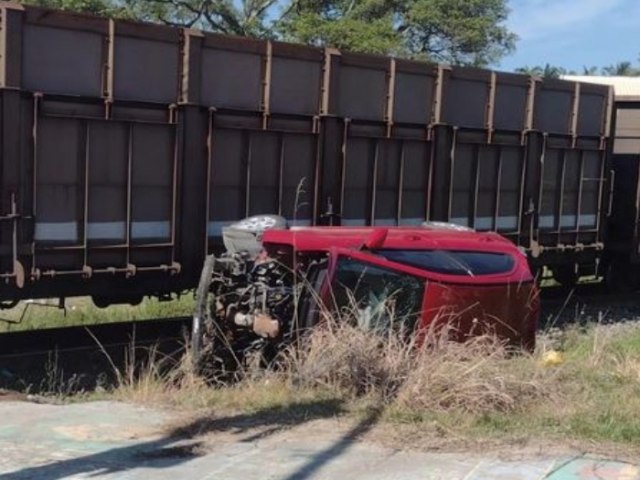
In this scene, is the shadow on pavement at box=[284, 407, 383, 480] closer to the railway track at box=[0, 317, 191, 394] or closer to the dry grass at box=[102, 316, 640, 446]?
the dry grass at box=[102, 316, 640, 446]

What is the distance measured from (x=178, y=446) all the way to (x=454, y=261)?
136 inches

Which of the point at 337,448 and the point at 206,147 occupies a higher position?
the point at 206,147

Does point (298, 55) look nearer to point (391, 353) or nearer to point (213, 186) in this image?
point (213, 186)

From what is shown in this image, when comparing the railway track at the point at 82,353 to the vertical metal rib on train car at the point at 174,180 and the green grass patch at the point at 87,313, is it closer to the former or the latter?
the vertical metal rib on train car at the point at 174,180

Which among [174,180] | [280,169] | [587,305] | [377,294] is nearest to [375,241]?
[377,294]

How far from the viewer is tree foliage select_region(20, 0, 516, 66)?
3400 cm

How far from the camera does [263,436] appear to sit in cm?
560

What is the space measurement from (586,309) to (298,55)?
6.64 m

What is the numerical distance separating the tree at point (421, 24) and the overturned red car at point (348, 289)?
26959 millimetres

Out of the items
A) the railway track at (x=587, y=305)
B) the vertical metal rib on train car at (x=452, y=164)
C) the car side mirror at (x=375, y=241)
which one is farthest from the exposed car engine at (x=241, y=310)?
the railway track at (x=587, y=305)

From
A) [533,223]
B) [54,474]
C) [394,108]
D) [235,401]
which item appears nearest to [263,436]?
[235,401]

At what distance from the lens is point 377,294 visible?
7535mm

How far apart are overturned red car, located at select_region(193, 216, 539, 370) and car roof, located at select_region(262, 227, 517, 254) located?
12 mm

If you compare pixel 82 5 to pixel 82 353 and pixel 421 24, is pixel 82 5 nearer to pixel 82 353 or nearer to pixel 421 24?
pixel 421 24
